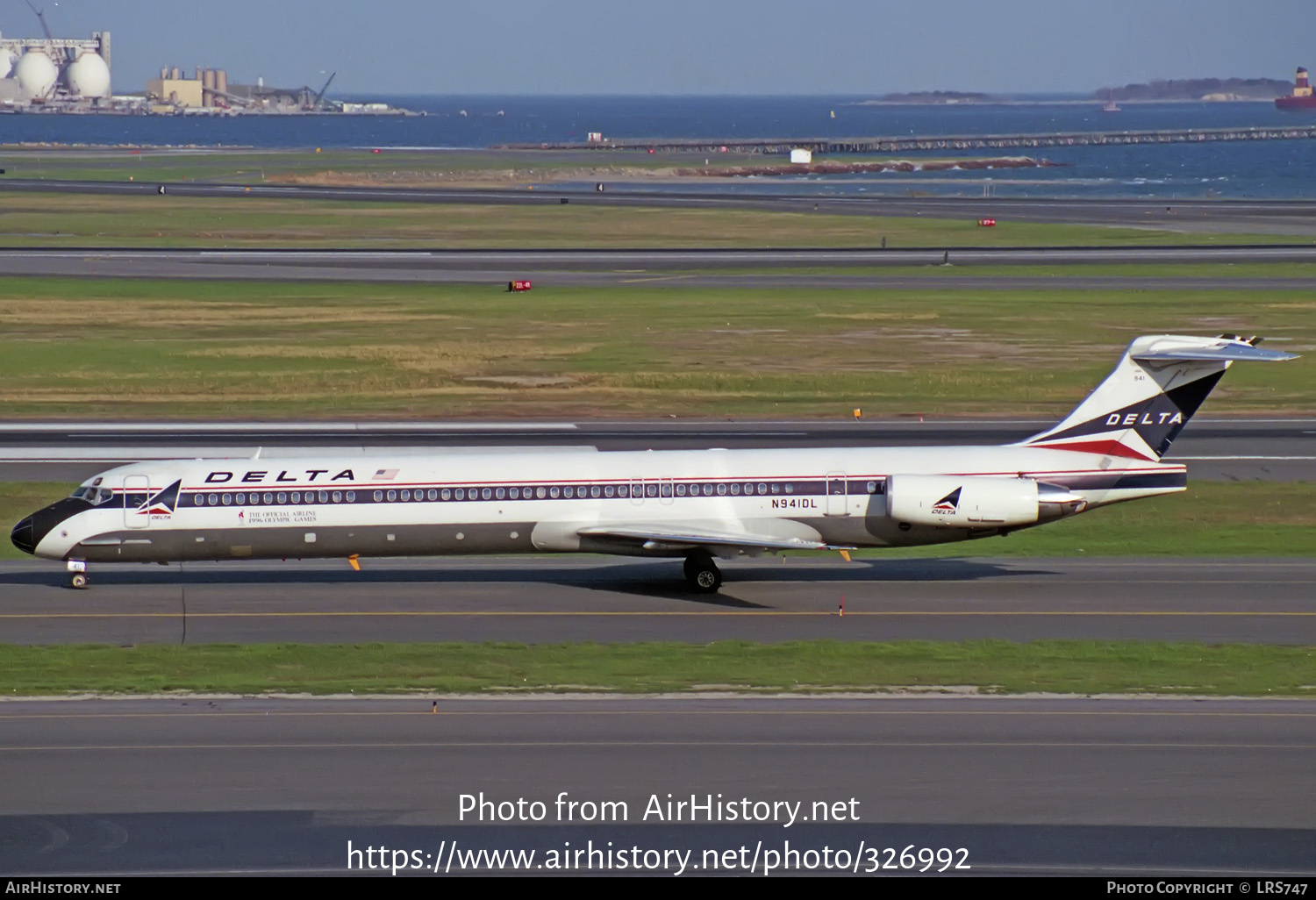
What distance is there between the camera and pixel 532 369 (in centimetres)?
6762

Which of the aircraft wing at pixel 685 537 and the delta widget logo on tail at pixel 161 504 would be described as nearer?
the aircraft wing at pixel 685 537

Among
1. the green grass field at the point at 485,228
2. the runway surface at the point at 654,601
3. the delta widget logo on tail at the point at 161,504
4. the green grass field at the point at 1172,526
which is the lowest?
the runway surface at the point at 654,601

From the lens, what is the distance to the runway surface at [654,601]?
3247 centimetres

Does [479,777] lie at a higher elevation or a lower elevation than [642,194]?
lower

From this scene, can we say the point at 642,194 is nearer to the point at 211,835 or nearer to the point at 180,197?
the point at 180,197

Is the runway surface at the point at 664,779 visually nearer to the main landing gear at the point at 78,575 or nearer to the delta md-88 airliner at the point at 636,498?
the delta md-88 airliner at the point at 636,498

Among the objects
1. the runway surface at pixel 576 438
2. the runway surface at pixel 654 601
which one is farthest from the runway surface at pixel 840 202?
the runway surface at pixel 654 601

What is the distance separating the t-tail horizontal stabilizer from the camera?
35.6 metres

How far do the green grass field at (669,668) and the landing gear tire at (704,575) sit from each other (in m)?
4.27

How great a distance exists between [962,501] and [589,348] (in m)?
39.4

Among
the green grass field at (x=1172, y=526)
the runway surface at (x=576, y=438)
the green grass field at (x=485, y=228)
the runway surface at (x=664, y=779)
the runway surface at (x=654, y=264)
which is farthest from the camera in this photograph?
the green grass field at (x=485, y=228)

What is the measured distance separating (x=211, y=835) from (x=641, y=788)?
5970 mm

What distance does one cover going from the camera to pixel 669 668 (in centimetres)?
2977

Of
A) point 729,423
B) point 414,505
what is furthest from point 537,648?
point 729,423
